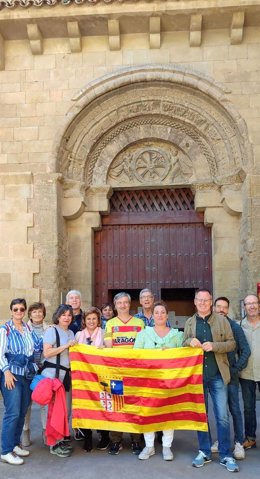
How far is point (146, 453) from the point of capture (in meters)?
4.61

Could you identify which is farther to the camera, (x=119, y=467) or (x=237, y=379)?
(x=237, y=379)

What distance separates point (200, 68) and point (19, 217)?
4050mm

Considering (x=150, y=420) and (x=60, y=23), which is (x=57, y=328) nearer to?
(x=150, y=420)

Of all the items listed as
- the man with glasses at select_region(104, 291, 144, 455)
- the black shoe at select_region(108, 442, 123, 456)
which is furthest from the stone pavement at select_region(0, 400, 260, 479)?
the man with glasses at select_region(104, 291, 144, 455)

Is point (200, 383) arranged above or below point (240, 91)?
below

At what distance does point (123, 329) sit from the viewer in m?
5.02

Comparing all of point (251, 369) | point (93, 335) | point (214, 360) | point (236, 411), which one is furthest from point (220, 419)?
point (93, 335)

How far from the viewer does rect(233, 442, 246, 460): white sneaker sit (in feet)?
15.1

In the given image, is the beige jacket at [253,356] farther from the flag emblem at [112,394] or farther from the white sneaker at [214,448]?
the flag emblem at [112,394]

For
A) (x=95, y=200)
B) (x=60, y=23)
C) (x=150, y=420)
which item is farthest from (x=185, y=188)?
(x=150, y=420)

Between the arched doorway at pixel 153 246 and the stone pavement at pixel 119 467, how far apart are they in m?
4.18

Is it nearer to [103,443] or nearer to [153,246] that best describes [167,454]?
[103,443]

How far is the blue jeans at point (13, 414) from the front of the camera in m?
4.55

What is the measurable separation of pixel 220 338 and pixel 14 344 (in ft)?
6.52
